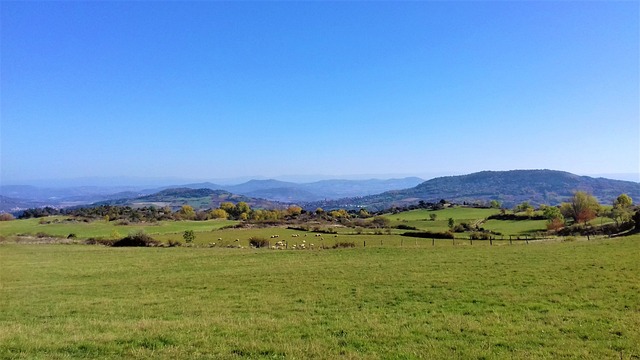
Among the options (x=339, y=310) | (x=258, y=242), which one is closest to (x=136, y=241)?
(x=258, y=242)

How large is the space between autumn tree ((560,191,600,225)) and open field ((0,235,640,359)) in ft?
284

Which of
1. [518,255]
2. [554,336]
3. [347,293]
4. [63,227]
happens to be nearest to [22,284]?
[347,293]

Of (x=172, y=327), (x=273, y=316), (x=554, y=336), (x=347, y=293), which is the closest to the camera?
(x=554, y=336)

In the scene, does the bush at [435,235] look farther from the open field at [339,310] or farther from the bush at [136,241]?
the bush at [136,241]

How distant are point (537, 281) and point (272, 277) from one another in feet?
50.8

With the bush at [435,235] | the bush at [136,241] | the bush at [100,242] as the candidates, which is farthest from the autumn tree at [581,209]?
the bush at [100,242]

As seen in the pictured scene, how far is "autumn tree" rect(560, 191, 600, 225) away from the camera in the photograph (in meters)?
106

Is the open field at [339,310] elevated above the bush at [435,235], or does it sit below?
above

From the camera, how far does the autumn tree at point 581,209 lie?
348ft

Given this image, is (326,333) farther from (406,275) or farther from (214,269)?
(214,269)

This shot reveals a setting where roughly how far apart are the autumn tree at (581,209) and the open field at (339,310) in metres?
86.4

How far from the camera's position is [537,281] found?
21109 mm

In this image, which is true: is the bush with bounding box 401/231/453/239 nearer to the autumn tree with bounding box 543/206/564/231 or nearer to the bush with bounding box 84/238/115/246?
the autumn tree with bounding box 543/206/564/231

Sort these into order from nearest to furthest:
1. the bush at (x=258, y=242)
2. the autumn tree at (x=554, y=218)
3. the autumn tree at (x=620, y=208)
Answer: the bush at (x=258, y=242) < the autumn tree at (x=554, y=218) < the autumn tree at (x=620, y=208)
